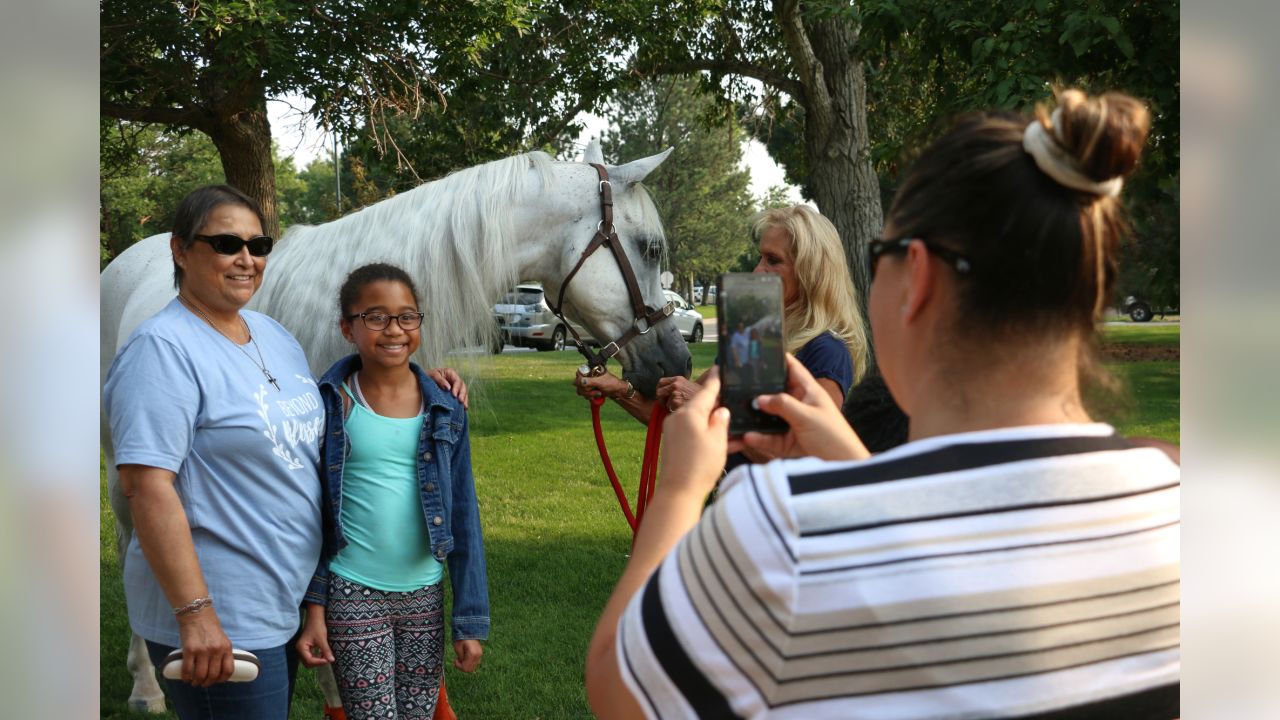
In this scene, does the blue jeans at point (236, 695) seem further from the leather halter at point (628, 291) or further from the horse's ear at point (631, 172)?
the horse's ear at point (631, 172)

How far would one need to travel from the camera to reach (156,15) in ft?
20.6

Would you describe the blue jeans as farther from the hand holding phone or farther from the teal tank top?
the hand holding phone

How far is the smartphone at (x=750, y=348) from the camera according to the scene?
1.21 meters

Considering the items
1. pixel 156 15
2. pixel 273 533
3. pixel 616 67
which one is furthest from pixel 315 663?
pixel 616 67

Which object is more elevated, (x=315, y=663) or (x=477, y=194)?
(x=477, y=194)

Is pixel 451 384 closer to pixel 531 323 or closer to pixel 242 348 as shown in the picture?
pixel 242 348

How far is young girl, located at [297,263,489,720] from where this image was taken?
2.48 meters

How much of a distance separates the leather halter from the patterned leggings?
3.93 ft

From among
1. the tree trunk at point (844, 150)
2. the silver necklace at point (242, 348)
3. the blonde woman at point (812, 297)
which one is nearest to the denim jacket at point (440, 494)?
the silver necklace at point (242, 348)

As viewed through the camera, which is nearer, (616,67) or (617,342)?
(617,342)

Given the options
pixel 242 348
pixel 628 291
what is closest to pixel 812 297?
pixel 628 291

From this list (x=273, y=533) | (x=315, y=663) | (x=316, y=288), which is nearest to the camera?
(x=273, y=533)
